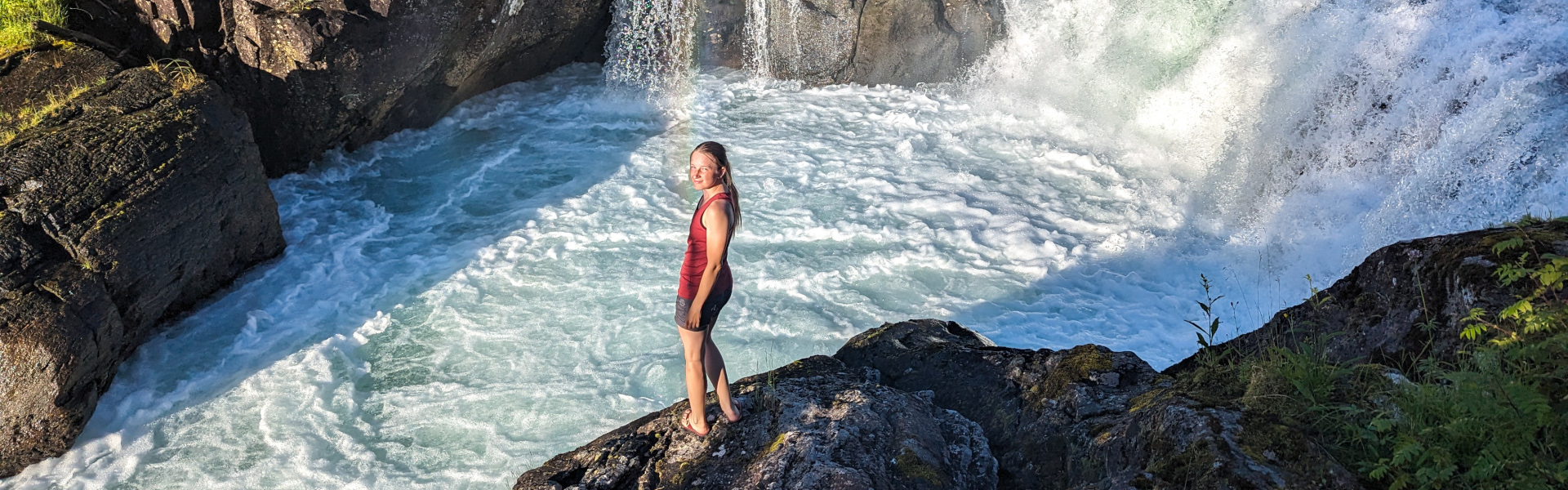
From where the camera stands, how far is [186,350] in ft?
20.5

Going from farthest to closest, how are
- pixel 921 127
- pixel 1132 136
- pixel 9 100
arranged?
1. pixel 921 127
2. pixel 1132 136
3. pixel 9 100

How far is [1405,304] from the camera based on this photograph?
3.37m

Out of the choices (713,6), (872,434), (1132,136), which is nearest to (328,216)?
(713,6)

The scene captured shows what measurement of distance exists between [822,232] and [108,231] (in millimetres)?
4918

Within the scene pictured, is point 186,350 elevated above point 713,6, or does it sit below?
below

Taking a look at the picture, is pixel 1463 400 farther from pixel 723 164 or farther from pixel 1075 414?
pixel 723 164

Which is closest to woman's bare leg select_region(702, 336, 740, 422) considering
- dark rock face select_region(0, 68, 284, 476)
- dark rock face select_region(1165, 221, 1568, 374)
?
dark rock face select_region(1165, 221, 1568, 374)

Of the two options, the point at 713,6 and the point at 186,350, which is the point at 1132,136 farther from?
the point at 186,350

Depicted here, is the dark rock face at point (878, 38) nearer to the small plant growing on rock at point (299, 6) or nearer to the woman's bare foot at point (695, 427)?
the small plant growing on rock at point (299, 6)

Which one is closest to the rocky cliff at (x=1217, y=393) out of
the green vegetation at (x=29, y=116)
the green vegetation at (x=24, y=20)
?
the green vegetation at (x=29, y=116)

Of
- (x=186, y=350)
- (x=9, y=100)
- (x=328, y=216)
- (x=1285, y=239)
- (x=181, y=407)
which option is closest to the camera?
(x=181, y=407)

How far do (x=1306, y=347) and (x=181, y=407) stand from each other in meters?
5.94

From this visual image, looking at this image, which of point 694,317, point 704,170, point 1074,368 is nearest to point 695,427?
point 694,317

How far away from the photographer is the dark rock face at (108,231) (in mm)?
5281
